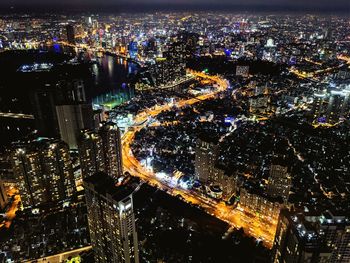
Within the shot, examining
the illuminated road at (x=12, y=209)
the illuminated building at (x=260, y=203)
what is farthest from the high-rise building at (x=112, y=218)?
the illuminated building at (x=260, y=203)

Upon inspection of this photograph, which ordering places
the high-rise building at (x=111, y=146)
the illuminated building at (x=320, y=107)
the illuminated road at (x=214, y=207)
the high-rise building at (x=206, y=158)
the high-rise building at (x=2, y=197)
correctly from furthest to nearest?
the illuminated building at (x=320, y=107), the high-rise building at (x=206, y=158), the high-rise building at (x=111, y=146), the high-rise building at (x=2, y=197), the illuminated road at (x=214, y=207)

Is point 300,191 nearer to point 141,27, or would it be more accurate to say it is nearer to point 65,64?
point 65,64

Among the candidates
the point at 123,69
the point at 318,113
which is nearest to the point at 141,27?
the point at 123,69

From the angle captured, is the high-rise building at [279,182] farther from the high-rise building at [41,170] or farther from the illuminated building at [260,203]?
the high-rise building at [41,170]

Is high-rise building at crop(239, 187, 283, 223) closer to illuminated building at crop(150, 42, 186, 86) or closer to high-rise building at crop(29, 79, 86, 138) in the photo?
high-rise building at crop(29, 79, 86, 138)

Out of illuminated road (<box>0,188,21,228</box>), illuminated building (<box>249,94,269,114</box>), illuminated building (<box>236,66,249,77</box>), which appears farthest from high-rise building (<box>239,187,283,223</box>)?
illuminated building (<box>236,66,249,77</box>)
